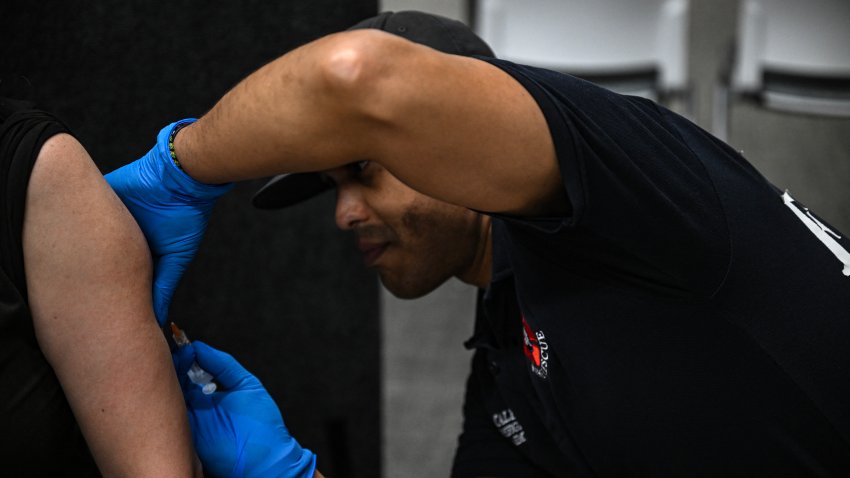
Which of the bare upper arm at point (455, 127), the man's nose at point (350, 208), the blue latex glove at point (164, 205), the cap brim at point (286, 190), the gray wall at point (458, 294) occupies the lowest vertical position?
the gray wall at point (458, 294)

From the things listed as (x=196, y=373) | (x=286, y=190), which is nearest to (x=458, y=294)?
(x=286, y=190)

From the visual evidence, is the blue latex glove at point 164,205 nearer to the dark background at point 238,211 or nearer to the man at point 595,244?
the man at point 595,244

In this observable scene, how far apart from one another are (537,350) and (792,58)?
5.50 feet

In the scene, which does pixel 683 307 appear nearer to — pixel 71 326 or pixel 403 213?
pixel 403 213

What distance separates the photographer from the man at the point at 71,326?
0.84 metres

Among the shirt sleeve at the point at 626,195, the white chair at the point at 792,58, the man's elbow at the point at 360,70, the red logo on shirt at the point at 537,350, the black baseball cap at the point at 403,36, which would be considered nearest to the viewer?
the man's elbow at the point at 360,70

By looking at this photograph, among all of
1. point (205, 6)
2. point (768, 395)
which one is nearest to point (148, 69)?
point (205, 6)

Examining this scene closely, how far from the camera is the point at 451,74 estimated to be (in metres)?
0.80

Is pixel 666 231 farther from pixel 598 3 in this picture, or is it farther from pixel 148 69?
pixel 598 3

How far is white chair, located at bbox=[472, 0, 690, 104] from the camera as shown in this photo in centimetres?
245

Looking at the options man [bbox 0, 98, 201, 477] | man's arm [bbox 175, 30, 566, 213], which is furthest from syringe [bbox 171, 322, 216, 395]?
man's arm [bbox 175, 30, 566, 213]

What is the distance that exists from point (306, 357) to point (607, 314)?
64 cm

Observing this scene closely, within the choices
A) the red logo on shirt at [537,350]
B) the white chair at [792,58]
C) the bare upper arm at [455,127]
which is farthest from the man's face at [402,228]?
the white chair at [792,58]

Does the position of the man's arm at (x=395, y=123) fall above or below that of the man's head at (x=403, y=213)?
above
